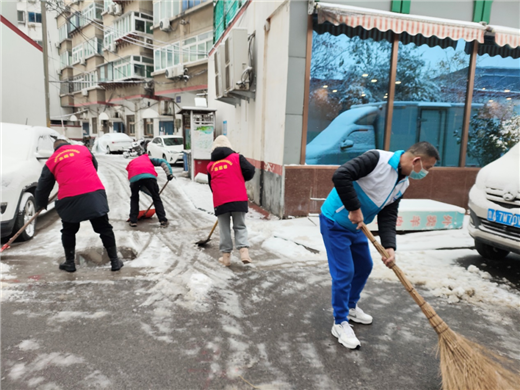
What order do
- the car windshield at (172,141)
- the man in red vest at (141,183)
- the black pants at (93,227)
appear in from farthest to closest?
the car windshield at (172,141) < the man in red vest at (141,183) < the black pants at (93,227)

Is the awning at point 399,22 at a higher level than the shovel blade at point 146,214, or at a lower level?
higher

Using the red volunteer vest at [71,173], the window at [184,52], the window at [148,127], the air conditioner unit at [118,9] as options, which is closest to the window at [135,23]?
the air conditioner unit at [118,9]

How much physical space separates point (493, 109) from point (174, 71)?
1957 cm

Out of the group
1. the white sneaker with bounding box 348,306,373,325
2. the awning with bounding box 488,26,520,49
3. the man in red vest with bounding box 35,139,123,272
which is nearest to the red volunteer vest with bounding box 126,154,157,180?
the man in red vest with bounding box 35,139,123,272

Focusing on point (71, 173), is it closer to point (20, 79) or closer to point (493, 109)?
point (493, 109)

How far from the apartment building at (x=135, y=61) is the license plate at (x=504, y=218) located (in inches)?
754

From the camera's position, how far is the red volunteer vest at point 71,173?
4289 millimetres

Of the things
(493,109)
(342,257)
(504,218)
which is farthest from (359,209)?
(493,109)

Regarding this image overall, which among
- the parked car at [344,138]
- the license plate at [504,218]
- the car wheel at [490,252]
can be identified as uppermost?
the parked car at [344,138]

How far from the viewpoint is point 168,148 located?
17.9 metres

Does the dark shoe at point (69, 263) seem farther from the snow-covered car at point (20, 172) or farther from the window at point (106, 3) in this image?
the window at point (106, 3)

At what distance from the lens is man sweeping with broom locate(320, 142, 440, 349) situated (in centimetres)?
277

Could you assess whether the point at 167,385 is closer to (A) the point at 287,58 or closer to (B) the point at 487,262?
(B) the point at 487,262

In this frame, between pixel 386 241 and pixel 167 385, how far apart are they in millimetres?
2006
